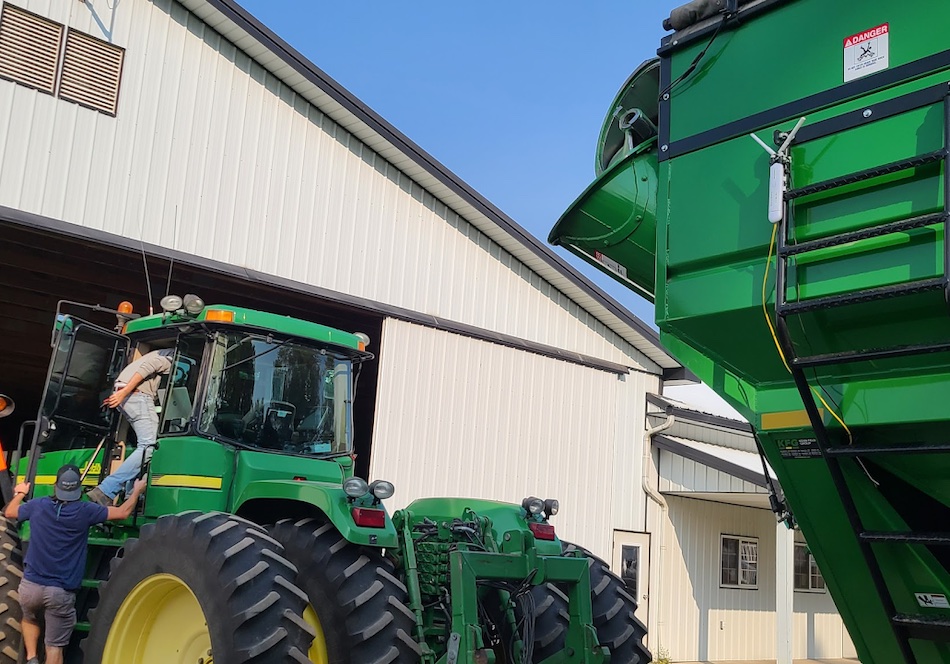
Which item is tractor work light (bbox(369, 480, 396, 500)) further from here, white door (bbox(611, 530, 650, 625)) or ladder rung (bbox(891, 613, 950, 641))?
white door (bbox(611, 530, 650, 625))

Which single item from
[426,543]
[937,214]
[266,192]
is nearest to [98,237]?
[266,192]

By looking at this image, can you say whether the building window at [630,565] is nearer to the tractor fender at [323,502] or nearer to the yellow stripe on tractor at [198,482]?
the tractor fender at [323,502]

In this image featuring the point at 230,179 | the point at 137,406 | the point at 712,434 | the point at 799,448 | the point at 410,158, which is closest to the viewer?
the point at 799,448

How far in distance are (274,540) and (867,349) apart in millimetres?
3412

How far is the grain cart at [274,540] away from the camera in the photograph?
517 centimetres

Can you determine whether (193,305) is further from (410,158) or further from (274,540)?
(410,158)

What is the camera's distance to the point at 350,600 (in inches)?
206

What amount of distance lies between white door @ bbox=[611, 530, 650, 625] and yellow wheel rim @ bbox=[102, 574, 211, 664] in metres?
10.5

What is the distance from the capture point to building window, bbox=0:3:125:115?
32.2 feet

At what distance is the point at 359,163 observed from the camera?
12.6 meters

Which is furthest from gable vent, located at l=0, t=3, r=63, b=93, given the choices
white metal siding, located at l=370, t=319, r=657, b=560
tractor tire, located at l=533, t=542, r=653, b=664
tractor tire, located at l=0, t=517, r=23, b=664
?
tractor tire, located at l=533, t=542, r=653, b=664

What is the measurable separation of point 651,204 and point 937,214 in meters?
1.61

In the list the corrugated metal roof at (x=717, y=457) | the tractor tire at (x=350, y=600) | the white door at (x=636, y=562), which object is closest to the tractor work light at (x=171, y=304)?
the tractor tire at (x=350, y=600)

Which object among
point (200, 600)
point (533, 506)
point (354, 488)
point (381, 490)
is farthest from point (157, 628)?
point (533, 506)
